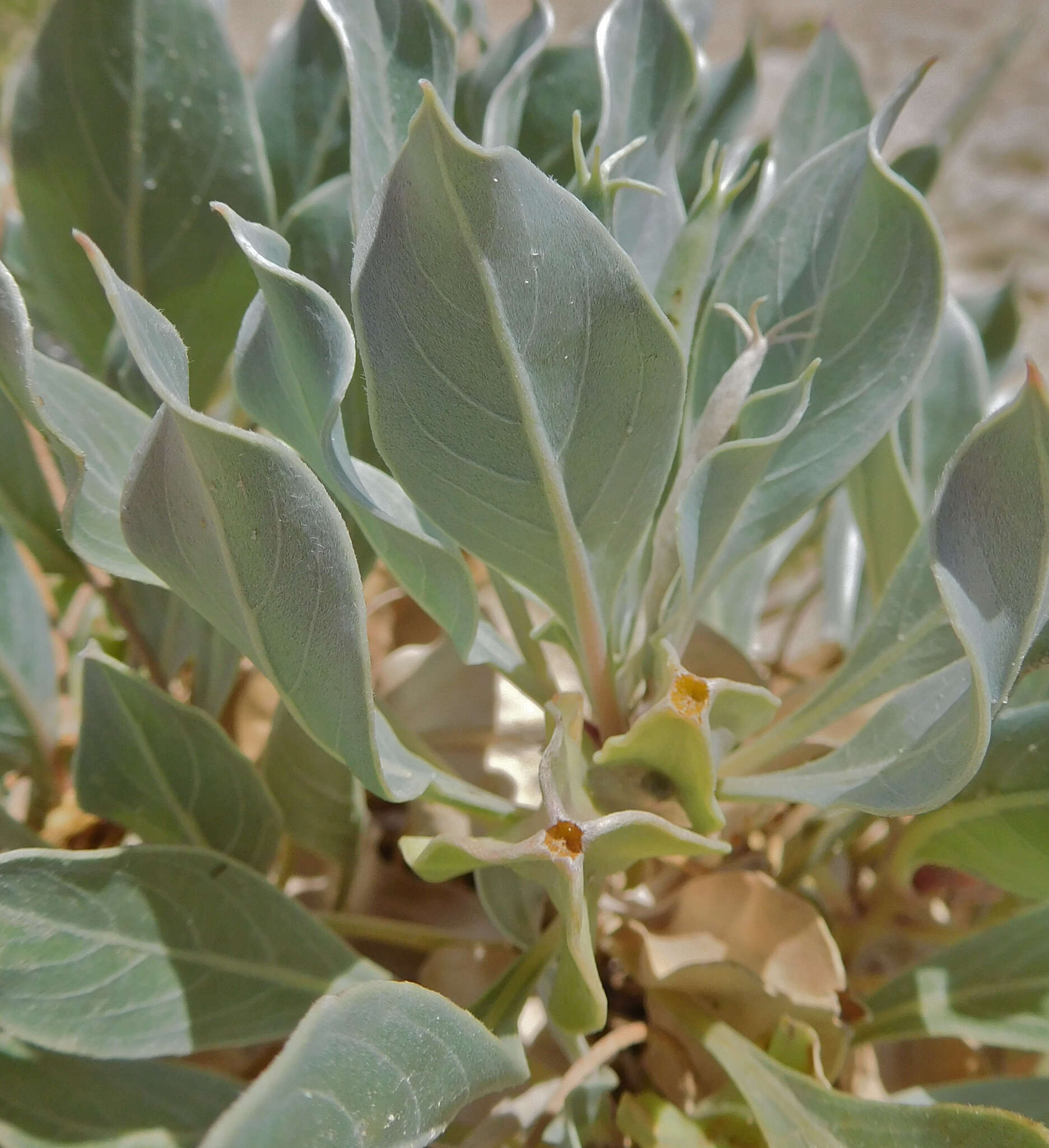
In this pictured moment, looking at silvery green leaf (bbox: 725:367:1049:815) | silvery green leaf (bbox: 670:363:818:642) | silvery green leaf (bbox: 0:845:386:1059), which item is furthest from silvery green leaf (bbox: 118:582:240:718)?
silvery green leaf (bbox: 725:367:1049:815)

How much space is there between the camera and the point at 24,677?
472mm

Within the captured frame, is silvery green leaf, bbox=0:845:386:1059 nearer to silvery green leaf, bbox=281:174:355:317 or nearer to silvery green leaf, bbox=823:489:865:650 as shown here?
silvery green leaf, bbox=281:174:355:317

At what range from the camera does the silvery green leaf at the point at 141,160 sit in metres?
0.44

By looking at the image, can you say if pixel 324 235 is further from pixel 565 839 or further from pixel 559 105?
pixel 565 839

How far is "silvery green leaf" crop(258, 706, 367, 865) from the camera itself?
42 centimetres

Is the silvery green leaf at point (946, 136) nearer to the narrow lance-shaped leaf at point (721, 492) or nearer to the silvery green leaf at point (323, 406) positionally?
the narrow lance-shaped leaf at point (721, 492)

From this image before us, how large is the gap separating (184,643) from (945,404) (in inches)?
16.9

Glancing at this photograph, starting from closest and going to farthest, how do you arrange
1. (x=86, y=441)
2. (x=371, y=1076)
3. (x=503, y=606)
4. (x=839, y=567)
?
(x=371, y=1076), (x=86, y=441), (x=503, y=606), (x=839, y=567)

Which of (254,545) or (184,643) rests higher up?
(254,545)

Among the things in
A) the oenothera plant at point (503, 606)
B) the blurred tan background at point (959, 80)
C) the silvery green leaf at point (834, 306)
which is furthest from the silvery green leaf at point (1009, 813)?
the blurred tan background at point (959, 80)

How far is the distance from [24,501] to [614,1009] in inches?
14.6

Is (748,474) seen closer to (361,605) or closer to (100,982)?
(361,605)

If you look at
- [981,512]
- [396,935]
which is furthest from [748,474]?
[396,935]

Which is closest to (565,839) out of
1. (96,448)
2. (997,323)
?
(96,448)
